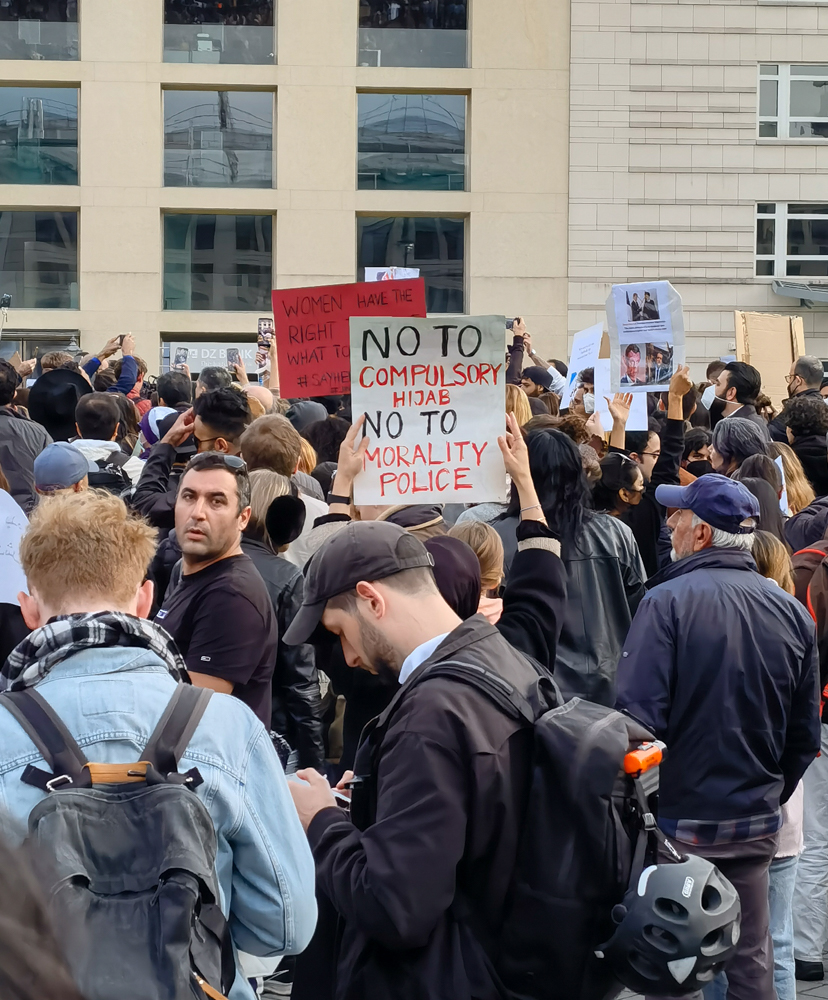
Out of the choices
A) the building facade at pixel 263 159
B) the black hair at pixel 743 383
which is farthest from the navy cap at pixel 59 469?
the building facade at pixel 263 159

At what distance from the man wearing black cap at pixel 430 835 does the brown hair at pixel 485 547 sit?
5.66 ft

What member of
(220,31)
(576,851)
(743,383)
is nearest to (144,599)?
(576,851)

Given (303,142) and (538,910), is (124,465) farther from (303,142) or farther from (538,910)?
(303,142)

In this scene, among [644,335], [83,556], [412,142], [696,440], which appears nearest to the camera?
[83,556]

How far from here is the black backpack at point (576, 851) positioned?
2359mm

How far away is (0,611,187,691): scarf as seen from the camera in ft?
7.59

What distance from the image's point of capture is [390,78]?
3014 cm

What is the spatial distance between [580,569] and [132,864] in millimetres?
3127

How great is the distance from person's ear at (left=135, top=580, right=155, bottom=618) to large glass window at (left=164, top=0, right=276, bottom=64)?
97.3 ft

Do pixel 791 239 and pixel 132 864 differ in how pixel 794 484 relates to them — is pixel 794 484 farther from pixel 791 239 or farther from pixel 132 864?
pixel 791 239

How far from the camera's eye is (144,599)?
8.79 feet

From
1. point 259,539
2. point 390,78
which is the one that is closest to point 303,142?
point 390,78

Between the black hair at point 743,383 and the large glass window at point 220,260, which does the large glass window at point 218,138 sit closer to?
the large glass window at point 220,260

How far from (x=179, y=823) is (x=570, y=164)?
29.1 meters
